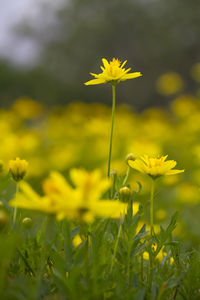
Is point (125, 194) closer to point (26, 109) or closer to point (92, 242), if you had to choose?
point (92, 242)

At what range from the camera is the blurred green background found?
934cm

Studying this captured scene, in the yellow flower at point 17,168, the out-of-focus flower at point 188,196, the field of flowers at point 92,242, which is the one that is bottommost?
the field of flowers at point 92,242

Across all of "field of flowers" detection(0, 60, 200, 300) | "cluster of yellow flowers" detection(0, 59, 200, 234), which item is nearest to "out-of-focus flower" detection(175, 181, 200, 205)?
"cluster of yellow flowers" detection(0, 59, 200, 234)

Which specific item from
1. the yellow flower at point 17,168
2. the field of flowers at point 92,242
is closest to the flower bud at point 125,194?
the field of flowers at point 92,242

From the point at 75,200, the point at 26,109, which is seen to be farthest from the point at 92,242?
the point at 26,109

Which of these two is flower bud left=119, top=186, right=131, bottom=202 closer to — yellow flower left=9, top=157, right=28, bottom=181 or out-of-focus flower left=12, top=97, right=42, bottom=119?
yellow flower left=9, top=157, right=28, bottom=181

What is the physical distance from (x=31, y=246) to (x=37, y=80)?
10.2m

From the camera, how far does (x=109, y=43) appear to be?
9.77 meters

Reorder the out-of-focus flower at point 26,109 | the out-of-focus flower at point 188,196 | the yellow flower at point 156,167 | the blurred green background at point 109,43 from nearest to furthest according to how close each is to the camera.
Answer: the yellow flower at point 156,167
the out-of-focus flower at point 188,196
the out-of-focus flower at point 26,109
the blurred green background at point 109,43

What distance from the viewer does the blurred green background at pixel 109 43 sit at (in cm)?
934

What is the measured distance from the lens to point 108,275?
Answer: 2.26 feet

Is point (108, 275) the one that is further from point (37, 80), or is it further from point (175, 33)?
point (37, 80)

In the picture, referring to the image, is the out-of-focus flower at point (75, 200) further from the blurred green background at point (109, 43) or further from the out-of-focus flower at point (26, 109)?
the blurred green background at point (109, 43)

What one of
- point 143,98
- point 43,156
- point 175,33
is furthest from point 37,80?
point 43,156
